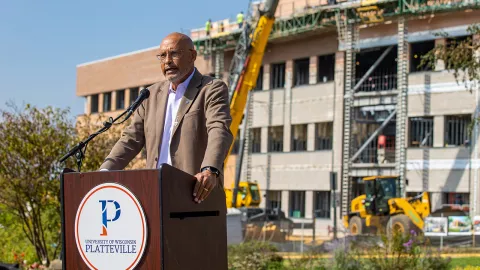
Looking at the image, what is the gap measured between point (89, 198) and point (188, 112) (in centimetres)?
92

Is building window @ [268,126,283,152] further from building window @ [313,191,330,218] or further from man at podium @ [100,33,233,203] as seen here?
man at podium @ [100,33,233,203]

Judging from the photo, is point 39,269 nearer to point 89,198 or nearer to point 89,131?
point 89,131

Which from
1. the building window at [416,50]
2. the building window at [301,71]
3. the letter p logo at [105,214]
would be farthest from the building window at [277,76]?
the letter p logo at [105,214]

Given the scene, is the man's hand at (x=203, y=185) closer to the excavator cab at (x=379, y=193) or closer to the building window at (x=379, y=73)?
the excavator cab at (x=379, y=193)

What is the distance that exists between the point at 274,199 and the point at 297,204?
1.91 meters

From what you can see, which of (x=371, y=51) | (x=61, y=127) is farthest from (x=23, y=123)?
(x=371, y=51)

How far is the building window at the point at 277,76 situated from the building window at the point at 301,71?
3.72 feet

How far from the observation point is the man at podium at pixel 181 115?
532 centimetres

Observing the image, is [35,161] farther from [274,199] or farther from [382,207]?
[274,199]

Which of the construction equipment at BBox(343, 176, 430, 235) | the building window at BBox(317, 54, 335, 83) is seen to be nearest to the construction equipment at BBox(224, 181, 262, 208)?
the construction equipment at BBox(343, 176, 430, 235)

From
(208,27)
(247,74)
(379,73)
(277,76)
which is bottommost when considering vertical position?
(247,74)

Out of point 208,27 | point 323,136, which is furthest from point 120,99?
point 323,136

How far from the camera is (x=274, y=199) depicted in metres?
51.6

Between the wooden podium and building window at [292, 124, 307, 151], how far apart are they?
45.3m
